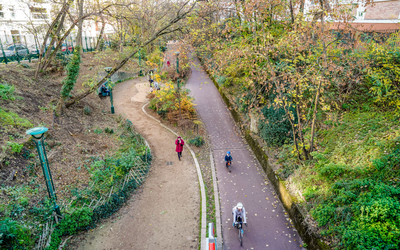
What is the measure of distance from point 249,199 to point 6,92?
1349 cm

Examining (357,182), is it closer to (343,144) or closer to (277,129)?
(343,144)

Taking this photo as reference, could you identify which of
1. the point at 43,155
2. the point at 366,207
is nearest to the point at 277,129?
the point at 366,207

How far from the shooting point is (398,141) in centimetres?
728

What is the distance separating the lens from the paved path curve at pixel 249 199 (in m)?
7.96

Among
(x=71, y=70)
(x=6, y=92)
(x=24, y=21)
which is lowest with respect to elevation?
(x=6, y=92)

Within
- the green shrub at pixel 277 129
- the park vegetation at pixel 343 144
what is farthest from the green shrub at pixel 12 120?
the green shrub at pixel 277 129

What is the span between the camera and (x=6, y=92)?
12.1m

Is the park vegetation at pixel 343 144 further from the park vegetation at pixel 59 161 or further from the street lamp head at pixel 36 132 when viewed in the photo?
the park vegetation at pixel 59 161

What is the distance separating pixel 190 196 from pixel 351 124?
7.54 metres

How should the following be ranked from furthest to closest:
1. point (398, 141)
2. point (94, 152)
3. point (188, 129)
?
point (188, 129), point (94, 152), point (398, 141)

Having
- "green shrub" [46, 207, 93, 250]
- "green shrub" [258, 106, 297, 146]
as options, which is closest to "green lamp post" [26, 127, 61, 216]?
"green shrub" [46, 207, 93, 250]

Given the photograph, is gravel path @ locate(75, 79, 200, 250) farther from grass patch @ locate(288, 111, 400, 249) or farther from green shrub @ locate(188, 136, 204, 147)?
grass patch @ locate(288, 111, 400, 249)

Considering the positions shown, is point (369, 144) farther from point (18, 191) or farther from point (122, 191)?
point (18, 191)

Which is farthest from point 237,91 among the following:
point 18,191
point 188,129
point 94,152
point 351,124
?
point 18,191
